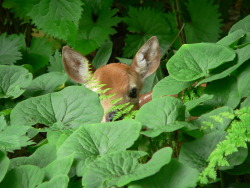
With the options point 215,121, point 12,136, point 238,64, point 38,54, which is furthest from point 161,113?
point 38,54

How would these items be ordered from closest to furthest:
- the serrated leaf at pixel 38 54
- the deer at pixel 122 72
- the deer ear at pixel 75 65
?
the deer at pixel 122 72 < the deer ear at pixel 75 65 < the serrated leaf at pixel 38 54

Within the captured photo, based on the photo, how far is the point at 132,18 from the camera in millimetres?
3959

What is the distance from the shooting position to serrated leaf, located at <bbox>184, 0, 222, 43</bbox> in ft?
13.1

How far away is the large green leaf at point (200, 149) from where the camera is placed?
1.52m

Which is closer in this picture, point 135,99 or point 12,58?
point 135,99

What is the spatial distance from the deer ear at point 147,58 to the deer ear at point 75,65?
0.88 feet

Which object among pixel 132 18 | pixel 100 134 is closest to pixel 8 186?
pixel 100 134

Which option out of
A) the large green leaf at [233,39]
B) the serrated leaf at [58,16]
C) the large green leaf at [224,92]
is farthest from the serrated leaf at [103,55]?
the large green leaf at [224,92]

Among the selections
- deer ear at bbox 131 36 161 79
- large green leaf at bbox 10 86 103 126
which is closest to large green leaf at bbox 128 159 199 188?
large green leaf at bbox 10 86 103 126

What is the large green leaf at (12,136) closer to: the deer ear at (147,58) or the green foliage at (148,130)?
Result: the green foliage at (148,130)

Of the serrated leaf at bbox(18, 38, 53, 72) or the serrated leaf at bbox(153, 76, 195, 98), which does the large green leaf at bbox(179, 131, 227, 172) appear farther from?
the serrated leaf at bbox(18, 38, 53, 72)

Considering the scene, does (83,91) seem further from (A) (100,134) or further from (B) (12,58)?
(B) (12,58)

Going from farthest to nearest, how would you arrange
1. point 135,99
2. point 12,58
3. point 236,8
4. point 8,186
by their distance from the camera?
point 236,8 → point 12,58 → point 135,99 → point 8,186

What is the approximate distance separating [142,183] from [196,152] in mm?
257
